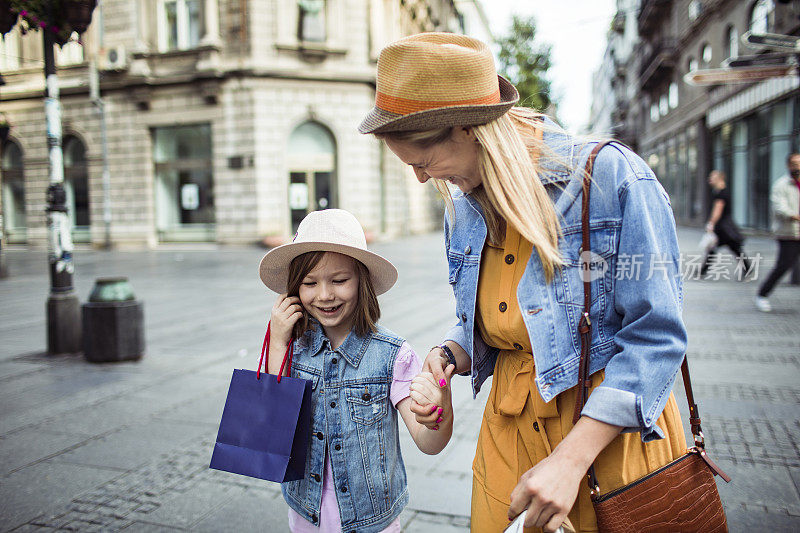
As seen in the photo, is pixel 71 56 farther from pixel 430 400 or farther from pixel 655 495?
pixel 655 495

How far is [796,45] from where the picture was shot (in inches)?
310

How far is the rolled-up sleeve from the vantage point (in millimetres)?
1268

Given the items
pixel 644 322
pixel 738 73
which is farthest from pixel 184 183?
pixel 644 322

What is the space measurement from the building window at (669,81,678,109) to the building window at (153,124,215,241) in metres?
20.8

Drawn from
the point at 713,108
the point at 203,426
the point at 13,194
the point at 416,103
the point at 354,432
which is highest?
the point at 713,108

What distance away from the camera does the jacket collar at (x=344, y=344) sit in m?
2.04

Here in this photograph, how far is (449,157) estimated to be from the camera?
144cm

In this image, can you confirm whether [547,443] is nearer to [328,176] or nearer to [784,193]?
[784,193]

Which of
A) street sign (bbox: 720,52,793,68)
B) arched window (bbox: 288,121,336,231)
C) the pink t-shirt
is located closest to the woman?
the pink t-shirt

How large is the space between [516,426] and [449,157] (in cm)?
71

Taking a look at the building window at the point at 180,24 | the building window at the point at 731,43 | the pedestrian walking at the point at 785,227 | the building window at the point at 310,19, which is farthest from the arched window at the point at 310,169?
the pedestrian walking at the point at 785,227

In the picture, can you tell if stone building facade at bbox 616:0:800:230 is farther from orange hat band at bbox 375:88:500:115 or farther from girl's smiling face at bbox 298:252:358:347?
orange hat band at bbox 375:88:500:115

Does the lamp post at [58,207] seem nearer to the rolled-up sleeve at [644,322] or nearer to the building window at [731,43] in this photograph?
the rolled-up sleeve at [644,322]

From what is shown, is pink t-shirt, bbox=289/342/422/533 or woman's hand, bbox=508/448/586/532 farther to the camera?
pink t-shirt, bbox=289/342/422/533
